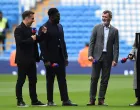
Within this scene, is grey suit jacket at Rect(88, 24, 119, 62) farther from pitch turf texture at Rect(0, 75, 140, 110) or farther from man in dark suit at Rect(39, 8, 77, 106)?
pitch turf texture at Rect(0, 75, 140, 110)

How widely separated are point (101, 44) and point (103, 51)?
164mm

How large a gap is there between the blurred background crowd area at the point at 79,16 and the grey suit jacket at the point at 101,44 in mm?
20594

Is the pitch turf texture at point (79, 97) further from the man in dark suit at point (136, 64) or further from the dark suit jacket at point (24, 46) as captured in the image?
the dark suit jacket at point (24, 46)

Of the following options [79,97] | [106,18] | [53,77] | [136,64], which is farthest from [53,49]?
[79,97]

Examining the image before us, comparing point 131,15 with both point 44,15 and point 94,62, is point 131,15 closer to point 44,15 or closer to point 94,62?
point 44,15

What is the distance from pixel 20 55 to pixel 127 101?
10.4ft

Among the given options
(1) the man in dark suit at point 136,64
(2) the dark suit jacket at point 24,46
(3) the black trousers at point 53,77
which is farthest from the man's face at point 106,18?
(2) the dark suit jacket at point 24,46

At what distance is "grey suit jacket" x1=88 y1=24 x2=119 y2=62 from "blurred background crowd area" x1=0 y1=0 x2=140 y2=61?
67.6 feet

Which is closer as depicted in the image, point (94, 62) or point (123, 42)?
point (94, 62)

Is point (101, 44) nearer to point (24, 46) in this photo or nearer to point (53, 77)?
point (53, 77)

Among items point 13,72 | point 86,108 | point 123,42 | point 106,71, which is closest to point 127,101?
point 106,71

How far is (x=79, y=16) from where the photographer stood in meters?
36.6

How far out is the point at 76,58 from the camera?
3362 cm

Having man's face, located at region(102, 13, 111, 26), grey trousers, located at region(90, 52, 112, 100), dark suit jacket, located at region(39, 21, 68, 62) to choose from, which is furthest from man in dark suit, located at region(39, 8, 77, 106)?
man's face, located at region(102, 13, 111, 26)
